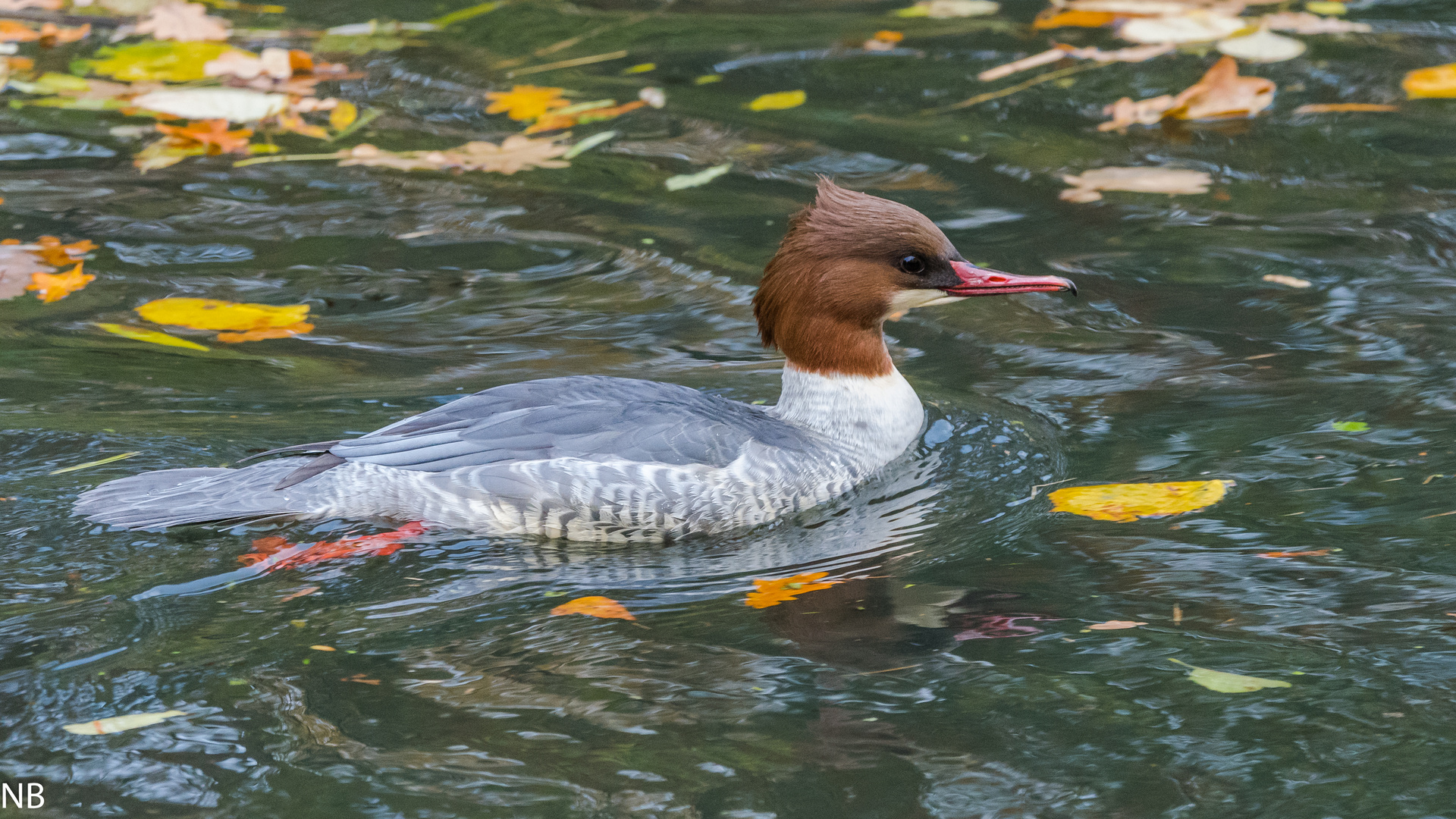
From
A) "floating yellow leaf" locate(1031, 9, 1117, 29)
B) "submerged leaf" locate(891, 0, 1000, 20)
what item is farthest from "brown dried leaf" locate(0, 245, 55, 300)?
"floating yellow leaf" locate(1031, 9, 1117, 29)

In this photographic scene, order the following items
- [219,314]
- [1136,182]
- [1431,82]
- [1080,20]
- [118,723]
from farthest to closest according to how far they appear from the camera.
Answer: [1080,20]
[1431,82]
[1136,182]
[219,314]
[118,723]

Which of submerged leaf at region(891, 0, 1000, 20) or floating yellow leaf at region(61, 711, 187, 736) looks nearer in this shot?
floating yellow leaf at region(61, 711, 187, 736)

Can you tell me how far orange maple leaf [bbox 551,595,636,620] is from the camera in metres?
4.15

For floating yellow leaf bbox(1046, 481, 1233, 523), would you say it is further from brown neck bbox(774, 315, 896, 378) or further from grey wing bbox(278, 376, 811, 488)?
grey wing bbox(278, 376, 811, 488)

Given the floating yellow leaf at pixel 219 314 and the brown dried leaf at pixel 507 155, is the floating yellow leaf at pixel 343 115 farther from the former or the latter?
the floating yellow leaf at pixel 219 314

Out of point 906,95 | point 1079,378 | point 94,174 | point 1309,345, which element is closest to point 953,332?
point 1079,378

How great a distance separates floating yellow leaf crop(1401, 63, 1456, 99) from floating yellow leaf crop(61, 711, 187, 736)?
296 inches

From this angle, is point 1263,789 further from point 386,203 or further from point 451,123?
point 451,123

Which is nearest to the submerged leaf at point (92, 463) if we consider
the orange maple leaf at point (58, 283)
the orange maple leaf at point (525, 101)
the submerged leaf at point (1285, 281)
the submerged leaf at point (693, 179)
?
the orange maple leaf at point (58, 283)

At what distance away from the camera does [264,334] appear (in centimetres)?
627

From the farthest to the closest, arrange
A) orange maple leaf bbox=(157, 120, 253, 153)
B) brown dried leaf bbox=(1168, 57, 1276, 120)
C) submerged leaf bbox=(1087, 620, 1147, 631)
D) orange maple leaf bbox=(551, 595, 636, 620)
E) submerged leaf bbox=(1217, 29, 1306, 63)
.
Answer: submerged leaf bbox=(1217, 29, 1306, 63), brown dried leaf bbox=(1168, 57, 1276, 120), orange maple leaf bbox=(157, 120, 253, 153), orange maple leaf bbox=(551, 595, 636, 620), submerged leaf bbox=(1087, 620, 1147, 631)

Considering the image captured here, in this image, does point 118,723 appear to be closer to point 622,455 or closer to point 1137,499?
point 622,455

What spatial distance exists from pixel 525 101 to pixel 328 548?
16.1ft

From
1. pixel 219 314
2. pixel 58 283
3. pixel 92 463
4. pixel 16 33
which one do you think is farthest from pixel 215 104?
pixel 92 463
